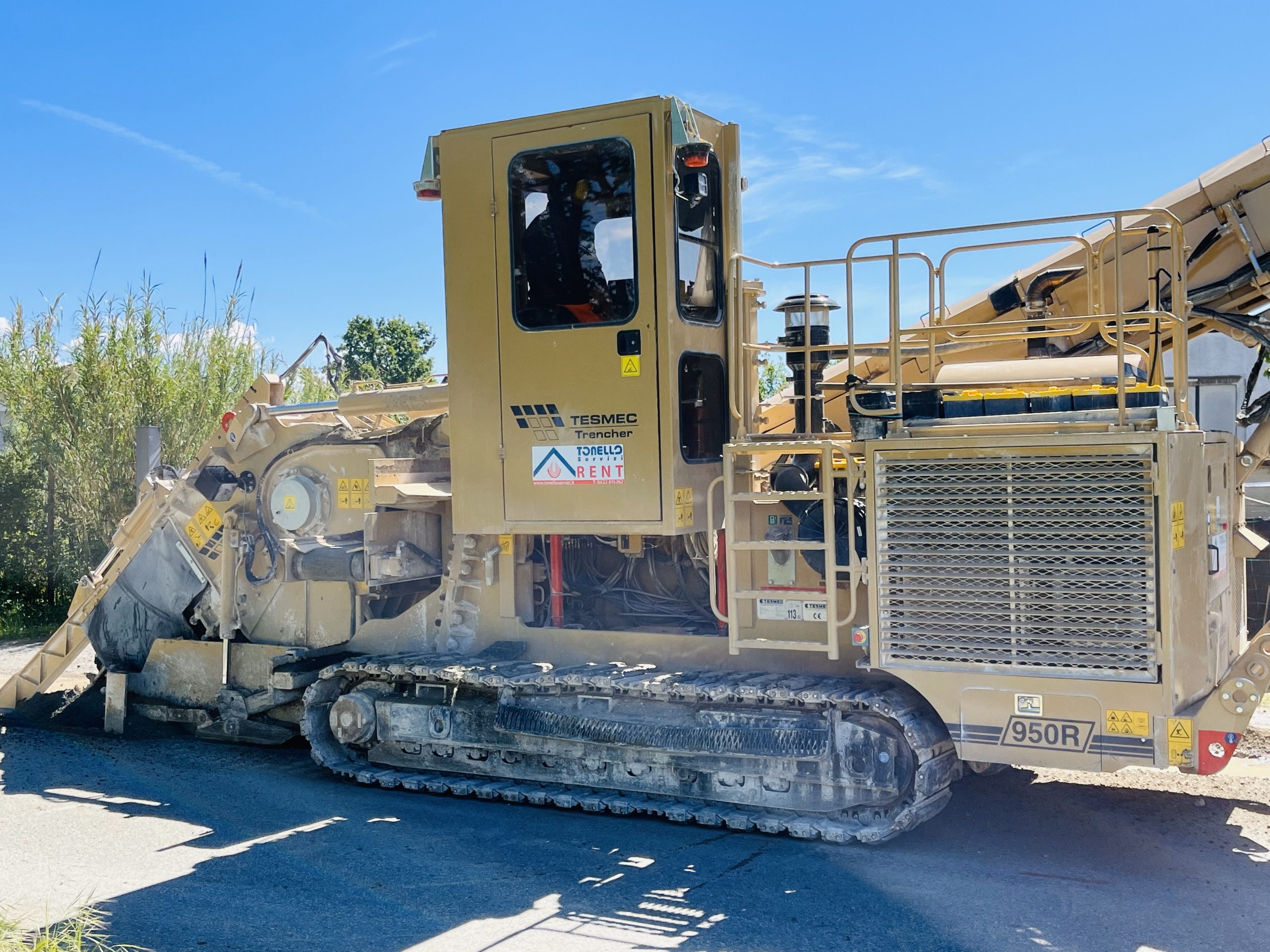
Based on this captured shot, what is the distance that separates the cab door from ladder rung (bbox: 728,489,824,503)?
0.49m

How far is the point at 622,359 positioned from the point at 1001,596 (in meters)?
2.35

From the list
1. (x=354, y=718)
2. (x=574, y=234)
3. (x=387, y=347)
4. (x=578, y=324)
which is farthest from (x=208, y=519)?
(x=387, y=347)

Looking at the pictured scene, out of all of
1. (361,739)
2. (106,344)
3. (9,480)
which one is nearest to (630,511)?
(361,739)

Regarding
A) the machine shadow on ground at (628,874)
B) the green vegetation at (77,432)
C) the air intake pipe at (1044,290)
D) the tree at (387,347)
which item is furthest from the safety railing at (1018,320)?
the tree at (387,347)

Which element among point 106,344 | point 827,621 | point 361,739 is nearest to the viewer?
point 827,621

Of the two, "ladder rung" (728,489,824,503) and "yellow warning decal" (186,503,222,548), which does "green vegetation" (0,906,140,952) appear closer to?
"ladder rung" (728,489,824,503)

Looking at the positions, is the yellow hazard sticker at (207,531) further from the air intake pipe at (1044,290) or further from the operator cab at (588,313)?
the air intake pipe at (1044,290)

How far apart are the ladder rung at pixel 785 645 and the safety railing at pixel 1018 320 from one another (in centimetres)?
112

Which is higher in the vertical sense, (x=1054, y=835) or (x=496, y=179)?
(x=496, y=179)

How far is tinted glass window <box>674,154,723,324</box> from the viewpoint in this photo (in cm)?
641

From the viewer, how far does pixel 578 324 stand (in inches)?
257

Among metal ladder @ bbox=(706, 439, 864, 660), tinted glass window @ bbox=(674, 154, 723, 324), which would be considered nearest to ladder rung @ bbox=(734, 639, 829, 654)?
metal ladder @ bbox=(706, 439, 864, 660)

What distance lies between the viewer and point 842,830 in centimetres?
568

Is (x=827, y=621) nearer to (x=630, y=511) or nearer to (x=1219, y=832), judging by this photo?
(x=630, y=511)
